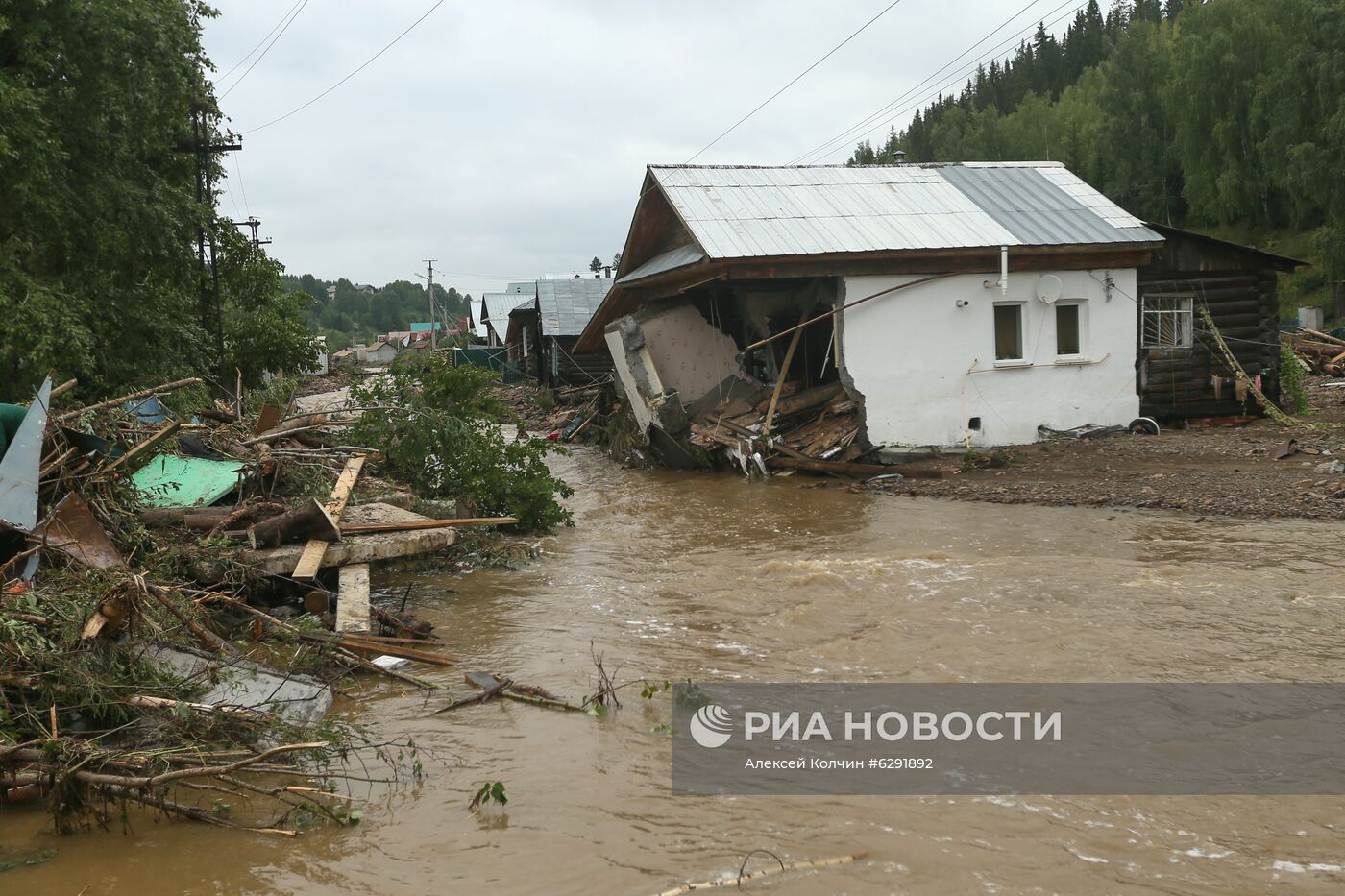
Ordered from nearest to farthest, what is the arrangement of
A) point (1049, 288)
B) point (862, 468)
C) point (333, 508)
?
point (333, 508) → point (862, 468) → point (1049, 288)

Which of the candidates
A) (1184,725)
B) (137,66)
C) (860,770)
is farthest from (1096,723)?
(137,66)

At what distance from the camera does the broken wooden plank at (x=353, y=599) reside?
6910mm

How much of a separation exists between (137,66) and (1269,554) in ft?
50.7

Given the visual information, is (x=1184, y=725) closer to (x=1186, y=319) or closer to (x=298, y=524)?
(x=298, y=524)

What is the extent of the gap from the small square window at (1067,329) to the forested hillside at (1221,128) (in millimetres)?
27044

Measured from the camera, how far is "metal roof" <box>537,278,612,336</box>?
32.9 m

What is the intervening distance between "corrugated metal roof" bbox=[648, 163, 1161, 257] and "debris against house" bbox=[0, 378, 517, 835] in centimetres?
743

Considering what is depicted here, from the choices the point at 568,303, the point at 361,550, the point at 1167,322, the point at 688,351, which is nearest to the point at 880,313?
the point at 688,351

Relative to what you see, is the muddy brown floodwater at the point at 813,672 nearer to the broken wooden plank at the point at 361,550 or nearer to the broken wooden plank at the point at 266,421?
the broken wooden plank at the point at 361,550

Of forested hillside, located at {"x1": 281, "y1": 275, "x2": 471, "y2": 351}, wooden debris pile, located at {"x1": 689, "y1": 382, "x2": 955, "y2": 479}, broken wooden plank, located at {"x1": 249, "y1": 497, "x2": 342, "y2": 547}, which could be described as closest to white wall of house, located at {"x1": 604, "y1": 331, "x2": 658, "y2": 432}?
wooden debris pile, located at {"x1": 689, "y1": 382, "x2": 955, "y2": 479}

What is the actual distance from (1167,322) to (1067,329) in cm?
187

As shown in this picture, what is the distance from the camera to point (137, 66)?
14828 mm

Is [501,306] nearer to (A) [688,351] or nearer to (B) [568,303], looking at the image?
(B) [568,303]

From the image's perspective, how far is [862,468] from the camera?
566 inches
